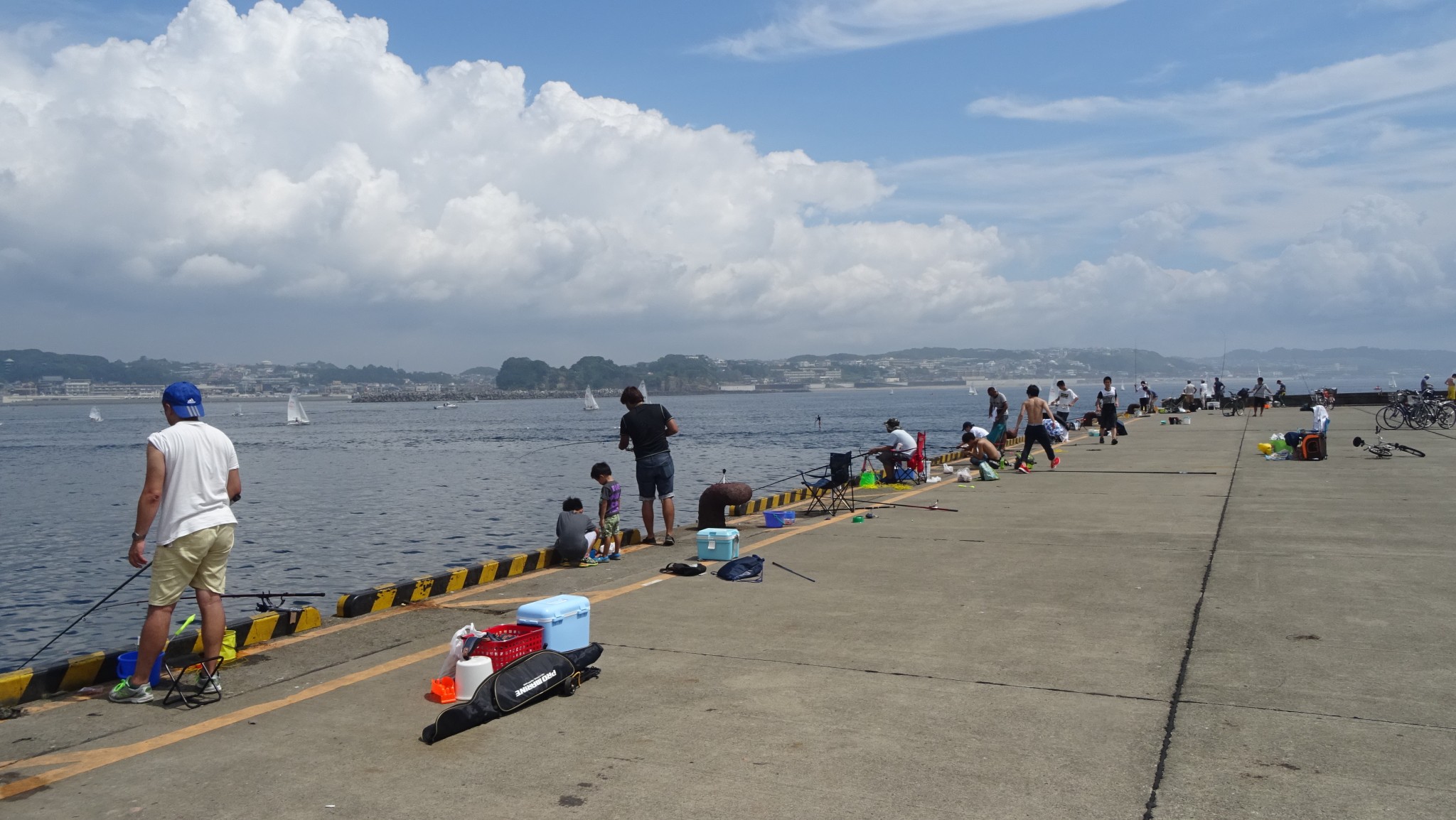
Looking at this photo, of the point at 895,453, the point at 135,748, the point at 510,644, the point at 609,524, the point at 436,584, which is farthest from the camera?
the point at 895,453

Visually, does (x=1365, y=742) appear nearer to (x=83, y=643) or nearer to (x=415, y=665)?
(x=415, y=665)

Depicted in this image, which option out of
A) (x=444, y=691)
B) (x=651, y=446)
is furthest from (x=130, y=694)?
(x=651, y=446)

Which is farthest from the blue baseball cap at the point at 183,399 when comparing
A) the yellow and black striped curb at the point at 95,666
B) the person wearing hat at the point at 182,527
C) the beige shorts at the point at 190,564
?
the yellow and black striped curb at the point at 95,666

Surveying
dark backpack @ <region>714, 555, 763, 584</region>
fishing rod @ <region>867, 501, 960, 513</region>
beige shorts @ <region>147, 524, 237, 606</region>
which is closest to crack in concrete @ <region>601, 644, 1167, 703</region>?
dark backpack @ <region>714, 555, 763, 584</region>

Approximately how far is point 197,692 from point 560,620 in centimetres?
212

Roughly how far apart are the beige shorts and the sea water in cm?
591

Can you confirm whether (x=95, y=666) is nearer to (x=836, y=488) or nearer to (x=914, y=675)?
(x=914, y=675)

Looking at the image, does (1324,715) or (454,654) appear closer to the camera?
(1324,715)

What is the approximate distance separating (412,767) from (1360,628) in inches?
250

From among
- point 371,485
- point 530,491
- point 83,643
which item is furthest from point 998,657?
point 371,485

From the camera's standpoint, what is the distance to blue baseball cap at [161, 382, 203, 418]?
19.8ft

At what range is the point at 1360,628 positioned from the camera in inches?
278

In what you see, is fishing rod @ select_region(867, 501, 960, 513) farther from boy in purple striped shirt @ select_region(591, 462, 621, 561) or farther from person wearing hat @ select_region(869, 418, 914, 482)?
boy in purple striped shirt @ select_region(591, 462, 621, 561)

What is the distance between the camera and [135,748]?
509 cm
